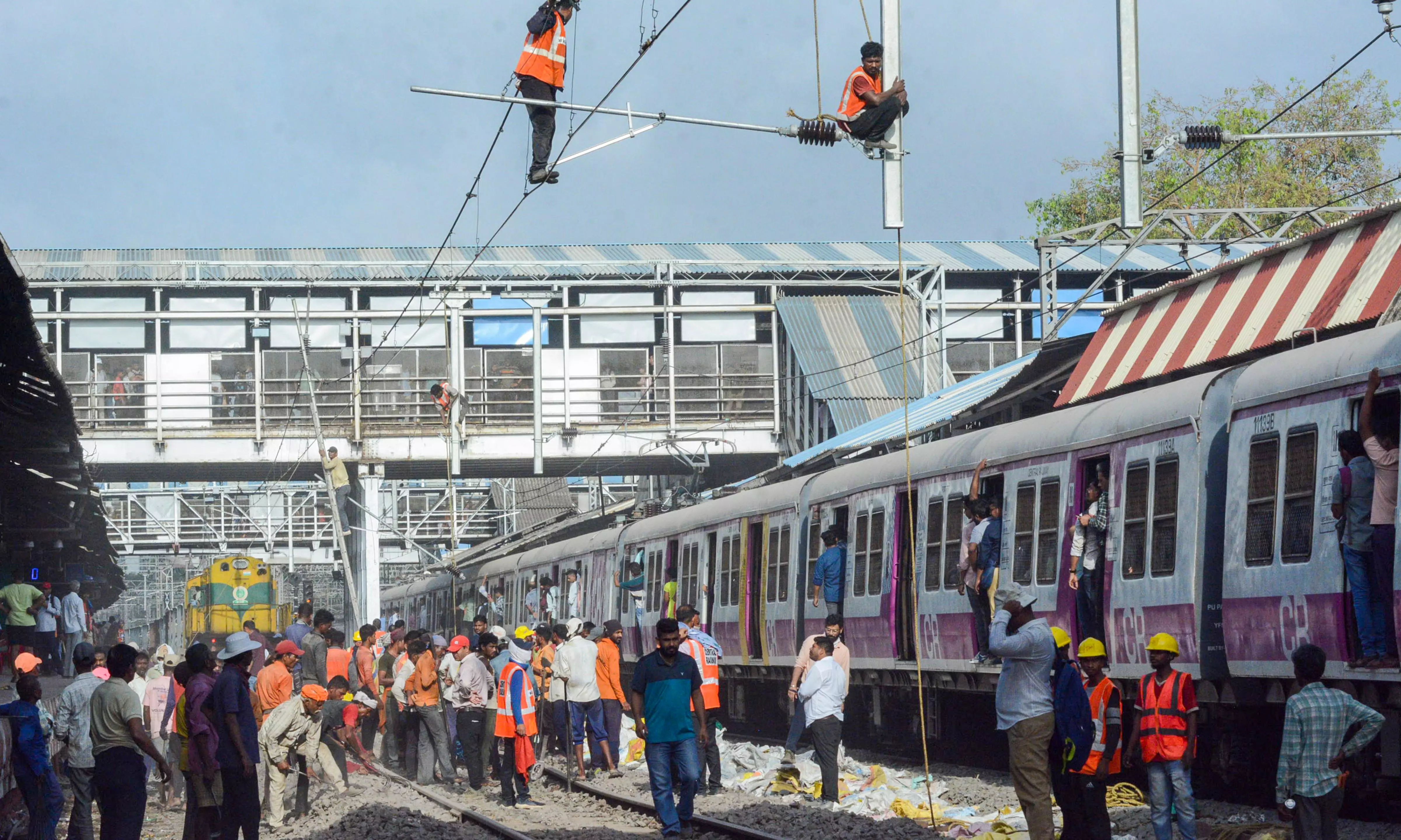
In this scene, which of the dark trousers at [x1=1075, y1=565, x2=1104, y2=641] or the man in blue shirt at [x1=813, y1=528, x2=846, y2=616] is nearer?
the dark trousers at [x1=1075, y1=565, x2=1104, y2=641]

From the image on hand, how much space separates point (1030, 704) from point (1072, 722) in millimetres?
261

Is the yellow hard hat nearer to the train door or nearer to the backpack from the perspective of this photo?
the backpack

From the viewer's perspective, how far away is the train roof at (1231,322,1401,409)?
11.2 m

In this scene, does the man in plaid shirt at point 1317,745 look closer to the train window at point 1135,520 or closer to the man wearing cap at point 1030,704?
the man wearing cap at point 1030,704

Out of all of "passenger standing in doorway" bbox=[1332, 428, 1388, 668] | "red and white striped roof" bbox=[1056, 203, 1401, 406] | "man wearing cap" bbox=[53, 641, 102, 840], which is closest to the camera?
"passenger standing in doorway" bbox=[1332, 428, 1388, 668]

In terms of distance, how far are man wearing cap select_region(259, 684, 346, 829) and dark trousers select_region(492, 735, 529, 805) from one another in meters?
2.21

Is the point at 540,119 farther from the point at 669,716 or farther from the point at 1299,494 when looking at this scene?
the point at 1299,494

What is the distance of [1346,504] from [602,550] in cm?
2268

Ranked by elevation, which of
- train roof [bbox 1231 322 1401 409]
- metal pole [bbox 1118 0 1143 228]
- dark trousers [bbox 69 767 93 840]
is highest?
metal pole [bbox 1118 0 1143 228]

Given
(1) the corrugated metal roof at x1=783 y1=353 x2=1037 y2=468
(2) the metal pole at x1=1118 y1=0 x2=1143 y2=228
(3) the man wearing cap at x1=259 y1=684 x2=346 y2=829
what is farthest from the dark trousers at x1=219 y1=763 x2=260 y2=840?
(1) the corrugated metal roof at x1=783 y1=353 x2=1037 y2=468

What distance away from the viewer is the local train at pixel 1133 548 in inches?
464

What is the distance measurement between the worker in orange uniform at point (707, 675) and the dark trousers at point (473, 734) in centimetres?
233

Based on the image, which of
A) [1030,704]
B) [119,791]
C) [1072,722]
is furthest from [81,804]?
[1072,722]

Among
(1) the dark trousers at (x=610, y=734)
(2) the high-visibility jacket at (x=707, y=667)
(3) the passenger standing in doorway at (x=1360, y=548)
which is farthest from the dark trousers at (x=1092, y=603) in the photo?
(1) the dark trousers at (x=610, y=734)
